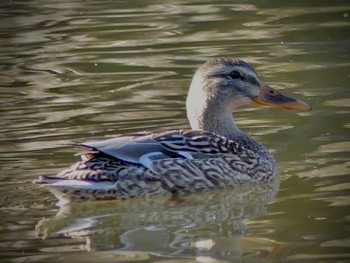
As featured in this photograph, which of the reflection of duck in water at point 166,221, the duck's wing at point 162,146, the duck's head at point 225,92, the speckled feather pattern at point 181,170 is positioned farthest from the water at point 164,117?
the duck's head at point 225,92

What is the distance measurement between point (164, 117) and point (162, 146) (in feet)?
6.82

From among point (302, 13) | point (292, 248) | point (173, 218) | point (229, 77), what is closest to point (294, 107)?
point (229, 77)

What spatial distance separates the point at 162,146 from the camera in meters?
9.48

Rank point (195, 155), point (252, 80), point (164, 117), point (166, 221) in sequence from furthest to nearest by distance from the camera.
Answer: point (164, 117) → point (252, 80) → point (195, 155) → point (166, 221)

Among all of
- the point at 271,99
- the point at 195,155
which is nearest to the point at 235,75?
the point at 271,99

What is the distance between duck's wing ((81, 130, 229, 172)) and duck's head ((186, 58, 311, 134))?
0.52 metres

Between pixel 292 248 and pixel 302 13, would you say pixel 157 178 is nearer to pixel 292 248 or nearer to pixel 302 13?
pixel 292 248

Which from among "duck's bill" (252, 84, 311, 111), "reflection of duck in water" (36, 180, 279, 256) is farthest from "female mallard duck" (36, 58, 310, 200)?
"reflection of duck in water" (36, 180, 279, 256)

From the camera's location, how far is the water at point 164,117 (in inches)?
319

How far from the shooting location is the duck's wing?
9.22 meters

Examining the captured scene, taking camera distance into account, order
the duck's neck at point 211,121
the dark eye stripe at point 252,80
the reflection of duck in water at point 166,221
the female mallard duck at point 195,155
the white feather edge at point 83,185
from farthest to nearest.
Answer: the dark eye stripe at point 252,80 → the duck's neck at point 211,121 → the female mallard duck at point 195,155 → the white feather edge at point 83,185 → the reflection of duck in water at point 166,221

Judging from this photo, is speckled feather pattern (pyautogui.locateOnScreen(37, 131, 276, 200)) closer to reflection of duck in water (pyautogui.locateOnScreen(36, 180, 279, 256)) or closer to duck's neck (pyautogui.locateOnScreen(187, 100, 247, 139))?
reflection of duck in water (pyautogui.locateOnScreen(36, 180, 279, 256))

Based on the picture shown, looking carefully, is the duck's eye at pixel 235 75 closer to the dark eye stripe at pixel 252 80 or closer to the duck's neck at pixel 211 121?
the dark eye stripe at pixel 252 80

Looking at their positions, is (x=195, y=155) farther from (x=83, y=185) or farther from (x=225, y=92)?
(x=83, y=185)
